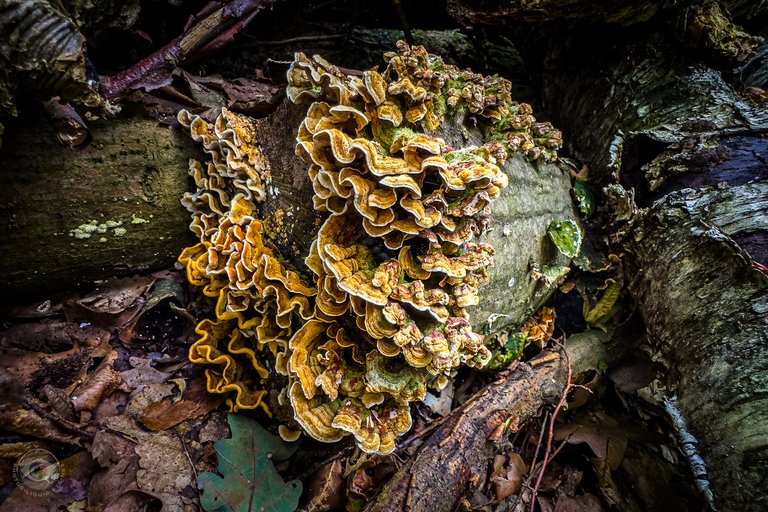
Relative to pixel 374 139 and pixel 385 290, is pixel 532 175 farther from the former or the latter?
pixel 385 290

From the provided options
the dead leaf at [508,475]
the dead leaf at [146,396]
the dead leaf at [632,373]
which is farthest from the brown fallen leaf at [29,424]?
the dead leaf at [632,373]

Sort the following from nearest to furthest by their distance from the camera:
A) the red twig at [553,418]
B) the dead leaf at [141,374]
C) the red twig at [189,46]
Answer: the red twig at [189,46] < the dead leaf at [141,374] < the red twig at [553,418]

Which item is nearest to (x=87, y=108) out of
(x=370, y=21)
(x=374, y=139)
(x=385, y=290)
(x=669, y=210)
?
(x=374, y=139)

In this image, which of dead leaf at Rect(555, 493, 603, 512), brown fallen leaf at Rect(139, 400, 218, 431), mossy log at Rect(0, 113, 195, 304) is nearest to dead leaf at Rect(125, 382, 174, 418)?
brown fallen leaf at Rect(139, 400, 218, 431)

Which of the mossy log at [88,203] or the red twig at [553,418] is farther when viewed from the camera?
the red twig at [553,418]

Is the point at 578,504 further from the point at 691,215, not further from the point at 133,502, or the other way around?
the point at 133,502

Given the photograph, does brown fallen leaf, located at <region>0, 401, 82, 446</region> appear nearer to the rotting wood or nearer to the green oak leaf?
the green oak leaf

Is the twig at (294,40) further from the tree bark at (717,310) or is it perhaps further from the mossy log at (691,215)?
the tree bark at (717,310)
